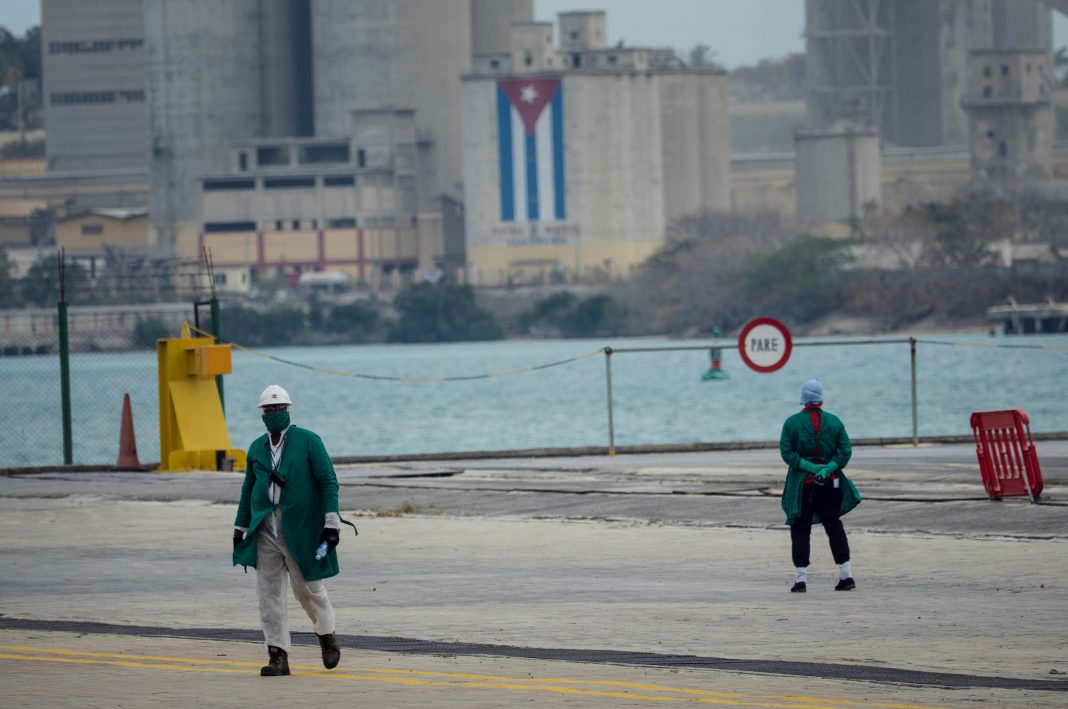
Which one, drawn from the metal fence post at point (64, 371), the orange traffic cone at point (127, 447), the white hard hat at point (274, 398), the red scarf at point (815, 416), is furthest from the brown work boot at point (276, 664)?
the metal fence post at point (64, 371)

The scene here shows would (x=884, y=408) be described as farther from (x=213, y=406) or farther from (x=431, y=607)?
(x=431, y=607)

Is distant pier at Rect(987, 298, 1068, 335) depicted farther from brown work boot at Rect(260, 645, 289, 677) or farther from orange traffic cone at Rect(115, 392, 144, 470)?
brown work boot at Rect(260, 645, 289, 677)

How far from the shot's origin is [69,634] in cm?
1705

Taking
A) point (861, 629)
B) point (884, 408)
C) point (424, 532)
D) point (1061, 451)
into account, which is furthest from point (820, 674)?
point (884, 408)

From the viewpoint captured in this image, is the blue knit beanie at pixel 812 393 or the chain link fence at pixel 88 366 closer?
the blue knit beanie at pixel 812 393

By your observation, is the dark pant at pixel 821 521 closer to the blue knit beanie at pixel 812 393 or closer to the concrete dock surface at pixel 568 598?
the concrete dock surface at pixel 568 598

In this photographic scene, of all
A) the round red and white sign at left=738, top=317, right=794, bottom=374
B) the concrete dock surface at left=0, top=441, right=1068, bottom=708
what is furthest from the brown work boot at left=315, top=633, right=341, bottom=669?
the round red and white sign at left=738, top=317, right=794, bottom=374

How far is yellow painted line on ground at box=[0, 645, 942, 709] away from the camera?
13.3 metres

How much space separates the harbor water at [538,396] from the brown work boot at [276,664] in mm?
33208

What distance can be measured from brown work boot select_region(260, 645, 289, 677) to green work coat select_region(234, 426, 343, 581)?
0.54 metres

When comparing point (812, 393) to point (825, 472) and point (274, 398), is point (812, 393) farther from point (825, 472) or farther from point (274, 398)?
point (274, 398)

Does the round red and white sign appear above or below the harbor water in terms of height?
above

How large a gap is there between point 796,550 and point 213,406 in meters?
15.5

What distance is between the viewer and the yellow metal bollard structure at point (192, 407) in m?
32.2
